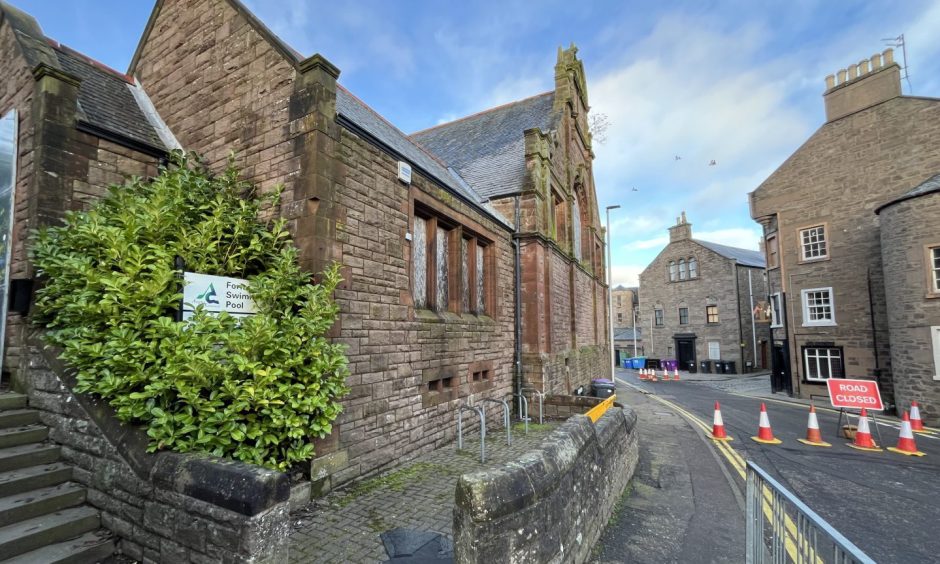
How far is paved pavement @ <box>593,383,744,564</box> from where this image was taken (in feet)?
14.3

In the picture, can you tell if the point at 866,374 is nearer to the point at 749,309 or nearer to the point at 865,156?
the point at 865,156

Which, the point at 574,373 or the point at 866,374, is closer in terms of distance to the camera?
the point at 574,373

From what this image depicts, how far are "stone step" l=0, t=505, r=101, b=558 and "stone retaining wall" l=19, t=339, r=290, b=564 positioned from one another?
0.10 m

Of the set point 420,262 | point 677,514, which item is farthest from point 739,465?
point 420,262

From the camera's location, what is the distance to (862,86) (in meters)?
17.9

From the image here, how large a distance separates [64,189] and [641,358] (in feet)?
131

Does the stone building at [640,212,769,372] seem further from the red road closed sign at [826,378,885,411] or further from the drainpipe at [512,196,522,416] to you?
the drainpipe at [512,196,522,416]

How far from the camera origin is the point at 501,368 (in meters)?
10.9

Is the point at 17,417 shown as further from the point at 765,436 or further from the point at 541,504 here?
the point at 765,436

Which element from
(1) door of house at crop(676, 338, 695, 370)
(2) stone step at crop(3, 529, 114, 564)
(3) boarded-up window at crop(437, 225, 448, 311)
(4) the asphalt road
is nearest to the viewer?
(2) stone step at crop(3, 529, 114, 564)

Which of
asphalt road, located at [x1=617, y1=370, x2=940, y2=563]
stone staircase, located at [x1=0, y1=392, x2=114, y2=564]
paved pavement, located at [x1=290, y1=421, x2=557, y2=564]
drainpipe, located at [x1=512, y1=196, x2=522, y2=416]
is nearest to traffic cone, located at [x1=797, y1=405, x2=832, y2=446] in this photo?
asphalt road, located at [x1=617, y1=370, x2=940, y2=563]

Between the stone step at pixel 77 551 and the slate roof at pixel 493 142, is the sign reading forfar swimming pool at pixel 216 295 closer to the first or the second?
the stone step at pixel 77 551

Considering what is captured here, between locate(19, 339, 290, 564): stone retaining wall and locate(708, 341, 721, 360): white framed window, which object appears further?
locate(708, 341, 721, 360): white framed window

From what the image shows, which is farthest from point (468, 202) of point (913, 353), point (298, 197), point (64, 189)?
point (913, 353)
